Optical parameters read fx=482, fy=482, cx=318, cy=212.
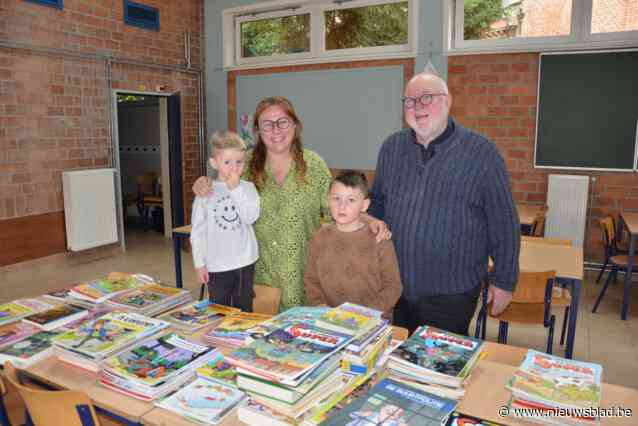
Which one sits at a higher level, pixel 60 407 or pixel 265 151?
pixel 265 151

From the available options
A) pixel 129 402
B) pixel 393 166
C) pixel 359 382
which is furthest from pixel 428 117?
pixel 129 402

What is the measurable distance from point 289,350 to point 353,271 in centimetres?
72

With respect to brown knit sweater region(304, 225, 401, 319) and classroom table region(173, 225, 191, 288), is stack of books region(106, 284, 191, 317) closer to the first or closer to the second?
brown knit sweater region(304, 225, 401, 319)

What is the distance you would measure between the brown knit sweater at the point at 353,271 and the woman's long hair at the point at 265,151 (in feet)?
1.24

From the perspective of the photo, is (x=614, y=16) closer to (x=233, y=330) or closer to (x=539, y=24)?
(x=539, y=24)

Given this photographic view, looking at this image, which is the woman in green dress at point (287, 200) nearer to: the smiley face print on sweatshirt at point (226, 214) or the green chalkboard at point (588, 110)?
the smiley face print on sweatshirt at point (226, 214)

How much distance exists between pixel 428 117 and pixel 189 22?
6073mm

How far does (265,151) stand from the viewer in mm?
2291

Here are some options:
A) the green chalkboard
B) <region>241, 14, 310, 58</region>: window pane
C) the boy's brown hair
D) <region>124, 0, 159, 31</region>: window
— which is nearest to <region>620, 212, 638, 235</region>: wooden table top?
the green chalkboard

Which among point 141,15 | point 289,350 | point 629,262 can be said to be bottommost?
point 629,262

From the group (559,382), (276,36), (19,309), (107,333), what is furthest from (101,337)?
(276,36)

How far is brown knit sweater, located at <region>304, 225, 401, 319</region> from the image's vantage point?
1959 millimetres

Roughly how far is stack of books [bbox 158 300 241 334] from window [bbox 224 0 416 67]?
4.61 m

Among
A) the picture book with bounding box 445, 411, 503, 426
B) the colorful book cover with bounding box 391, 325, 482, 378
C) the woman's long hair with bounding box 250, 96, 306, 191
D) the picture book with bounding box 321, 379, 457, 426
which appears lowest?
the picture book with bounding box 445, 411, 503, 426
